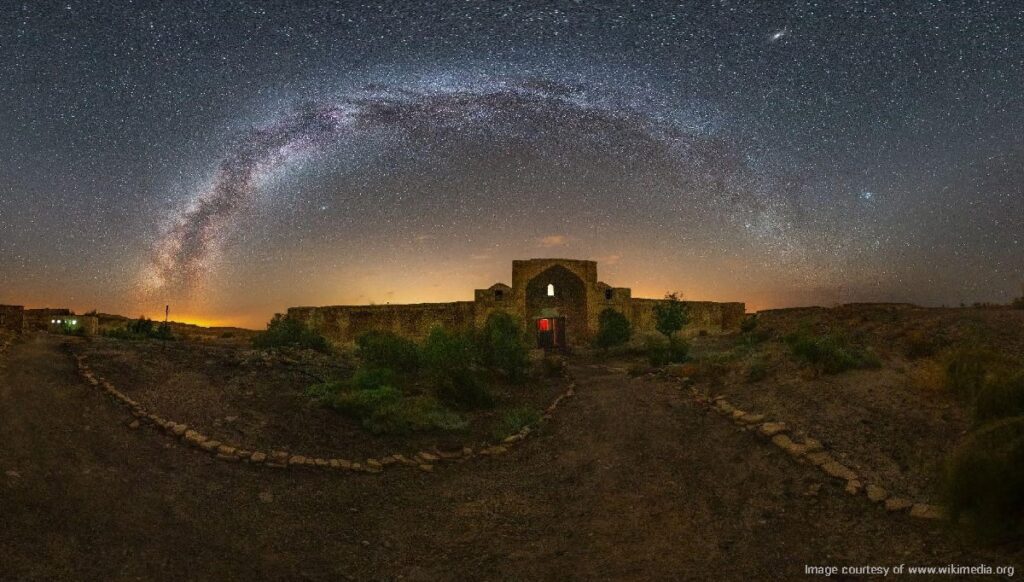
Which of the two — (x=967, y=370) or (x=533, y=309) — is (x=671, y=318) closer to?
(x=533, y=309)

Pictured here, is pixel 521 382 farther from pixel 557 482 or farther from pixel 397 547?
pixel 397 547

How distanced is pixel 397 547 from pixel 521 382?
1025 centimetres

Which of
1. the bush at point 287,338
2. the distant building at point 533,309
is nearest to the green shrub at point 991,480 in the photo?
the bush at point 287,338

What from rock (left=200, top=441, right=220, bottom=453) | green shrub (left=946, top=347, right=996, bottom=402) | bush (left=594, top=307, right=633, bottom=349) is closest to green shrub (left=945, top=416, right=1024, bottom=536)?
green shrub (left=946, top=347, right=996, bottom=402)

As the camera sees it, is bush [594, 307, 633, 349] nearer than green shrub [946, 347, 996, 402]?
No

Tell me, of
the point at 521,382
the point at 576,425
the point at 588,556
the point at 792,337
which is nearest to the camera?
the point at 588,556

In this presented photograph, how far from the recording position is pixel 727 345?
23969 mm

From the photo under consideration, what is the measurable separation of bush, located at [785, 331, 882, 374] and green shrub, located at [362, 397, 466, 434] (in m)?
7.15

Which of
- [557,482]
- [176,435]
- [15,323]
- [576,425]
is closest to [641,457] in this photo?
[557,482]

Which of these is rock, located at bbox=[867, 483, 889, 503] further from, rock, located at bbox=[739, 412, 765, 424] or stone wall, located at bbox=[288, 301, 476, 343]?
stone wall, located at bbox=[288, 301, 476, 343]

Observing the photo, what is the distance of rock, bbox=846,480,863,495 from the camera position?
5.78 metres

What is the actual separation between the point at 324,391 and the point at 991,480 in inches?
402

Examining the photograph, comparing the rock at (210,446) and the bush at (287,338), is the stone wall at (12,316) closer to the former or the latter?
the bush at (287,338)

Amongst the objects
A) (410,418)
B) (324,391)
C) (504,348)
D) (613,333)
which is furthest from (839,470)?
(613,333)
